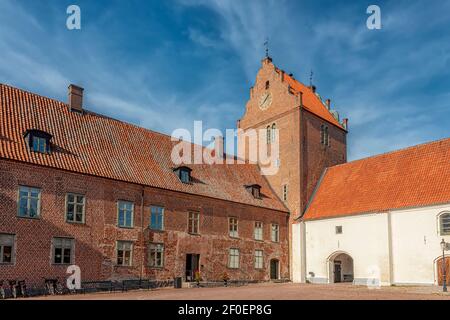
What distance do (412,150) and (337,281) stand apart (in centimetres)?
1166

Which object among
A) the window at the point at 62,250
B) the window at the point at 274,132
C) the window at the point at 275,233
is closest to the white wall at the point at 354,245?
the window at the point at 275,233

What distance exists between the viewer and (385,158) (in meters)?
35.6

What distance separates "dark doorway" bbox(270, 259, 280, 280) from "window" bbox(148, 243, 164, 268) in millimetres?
11169

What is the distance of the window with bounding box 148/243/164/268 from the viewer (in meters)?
27.3

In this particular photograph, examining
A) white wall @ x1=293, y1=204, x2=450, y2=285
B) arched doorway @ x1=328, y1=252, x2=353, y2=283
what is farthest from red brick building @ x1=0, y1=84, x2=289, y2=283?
arched doorway @ x1=328, y1=252, x2=353, y2=283

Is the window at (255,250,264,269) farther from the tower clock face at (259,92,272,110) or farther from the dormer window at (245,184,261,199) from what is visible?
the tower clock face at (259,92,272,110)

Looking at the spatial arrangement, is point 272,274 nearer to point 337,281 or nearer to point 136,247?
point 337,281

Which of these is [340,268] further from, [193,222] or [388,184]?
A: [193,222]

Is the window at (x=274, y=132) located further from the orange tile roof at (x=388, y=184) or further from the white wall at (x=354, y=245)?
the white wall at (x=354, y=245)

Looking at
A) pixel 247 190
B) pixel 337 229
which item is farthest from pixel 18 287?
pixel 337 229

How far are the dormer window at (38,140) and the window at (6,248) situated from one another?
15.0 feet

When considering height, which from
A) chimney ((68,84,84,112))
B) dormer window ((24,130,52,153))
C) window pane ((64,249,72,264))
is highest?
chimney ((68,84,84,112))

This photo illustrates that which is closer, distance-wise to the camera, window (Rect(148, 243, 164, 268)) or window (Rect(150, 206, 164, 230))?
window (Rect(148, 243, 164, 268))

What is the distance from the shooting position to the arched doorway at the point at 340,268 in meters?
34.4
